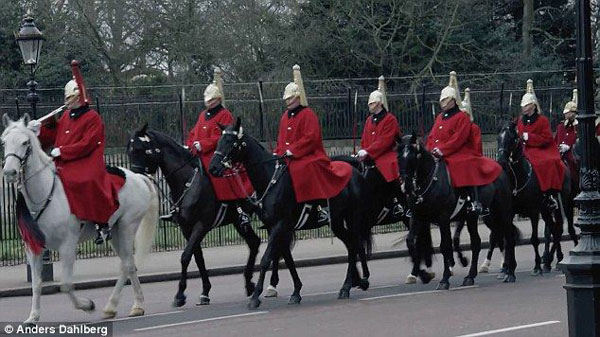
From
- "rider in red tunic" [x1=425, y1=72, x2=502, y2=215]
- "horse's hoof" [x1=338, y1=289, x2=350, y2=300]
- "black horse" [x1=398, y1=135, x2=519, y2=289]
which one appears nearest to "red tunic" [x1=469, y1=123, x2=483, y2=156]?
"rider in red tunic" [x1=425, y1=72, x2=502, y2=215]

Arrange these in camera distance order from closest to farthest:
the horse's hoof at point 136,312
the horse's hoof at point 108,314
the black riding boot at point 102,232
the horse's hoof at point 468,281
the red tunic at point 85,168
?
the red tunic at point 85,168 → the horse's hoof at point 108,314 → the black riding boot at point 102,232 → the horse's hoof at point 136,312 → the horse's hoof at point 468,281

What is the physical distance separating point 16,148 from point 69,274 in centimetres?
156

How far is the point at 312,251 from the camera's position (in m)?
25.3

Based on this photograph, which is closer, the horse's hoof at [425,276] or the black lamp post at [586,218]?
the black lamp post at [586,218]

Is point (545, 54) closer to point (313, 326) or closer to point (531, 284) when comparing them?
point (531, 284)

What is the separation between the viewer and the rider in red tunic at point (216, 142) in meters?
16.6

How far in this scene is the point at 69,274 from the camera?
1407 centimetres

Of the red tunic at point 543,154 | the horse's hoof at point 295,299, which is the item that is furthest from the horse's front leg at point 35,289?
the red tunic at point 543,154

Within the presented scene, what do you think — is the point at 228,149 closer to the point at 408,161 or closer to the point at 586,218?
the point at 408,161

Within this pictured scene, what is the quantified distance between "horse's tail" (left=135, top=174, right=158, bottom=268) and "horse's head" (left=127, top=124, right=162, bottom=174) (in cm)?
27

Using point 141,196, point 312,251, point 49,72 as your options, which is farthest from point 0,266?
point 49,72

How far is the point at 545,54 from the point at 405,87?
7.09m

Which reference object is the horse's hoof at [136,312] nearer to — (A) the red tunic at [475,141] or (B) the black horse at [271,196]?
(B) the black horse at [271,196]

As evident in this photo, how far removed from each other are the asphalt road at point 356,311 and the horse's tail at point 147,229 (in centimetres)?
74
